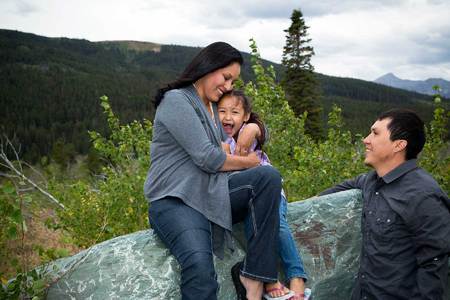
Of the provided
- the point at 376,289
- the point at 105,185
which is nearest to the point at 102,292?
the point at 376,289

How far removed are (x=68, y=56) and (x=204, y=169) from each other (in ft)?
649

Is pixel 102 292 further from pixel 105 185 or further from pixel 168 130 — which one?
pixel 105 185

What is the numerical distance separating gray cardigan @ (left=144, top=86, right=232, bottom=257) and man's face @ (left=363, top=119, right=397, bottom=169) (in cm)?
127

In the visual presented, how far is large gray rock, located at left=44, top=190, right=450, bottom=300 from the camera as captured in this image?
3.32 m

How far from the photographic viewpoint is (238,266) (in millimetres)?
3414

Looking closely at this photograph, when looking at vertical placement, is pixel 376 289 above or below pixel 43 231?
above

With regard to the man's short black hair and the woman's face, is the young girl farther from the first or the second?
the man's short black hair

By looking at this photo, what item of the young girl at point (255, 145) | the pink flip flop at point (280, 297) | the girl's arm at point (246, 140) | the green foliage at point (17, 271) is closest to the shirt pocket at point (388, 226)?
the young girl at point (255, 145)

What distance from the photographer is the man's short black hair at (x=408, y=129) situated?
137 inches

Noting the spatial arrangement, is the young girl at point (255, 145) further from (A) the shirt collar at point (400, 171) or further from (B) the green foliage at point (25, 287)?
(B) the green foliage at point (25, 287)

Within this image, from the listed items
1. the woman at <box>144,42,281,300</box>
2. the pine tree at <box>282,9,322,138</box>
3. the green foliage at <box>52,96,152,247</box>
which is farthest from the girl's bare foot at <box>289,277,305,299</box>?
the pine tree at <box>282,9,322,138</box>

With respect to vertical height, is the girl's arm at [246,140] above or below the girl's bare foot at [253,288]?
above

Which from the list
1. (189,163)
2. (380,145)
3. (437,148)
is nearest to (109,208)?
(189,163)

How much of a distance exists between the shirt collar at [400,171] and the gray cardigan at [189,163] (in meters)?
1.36
